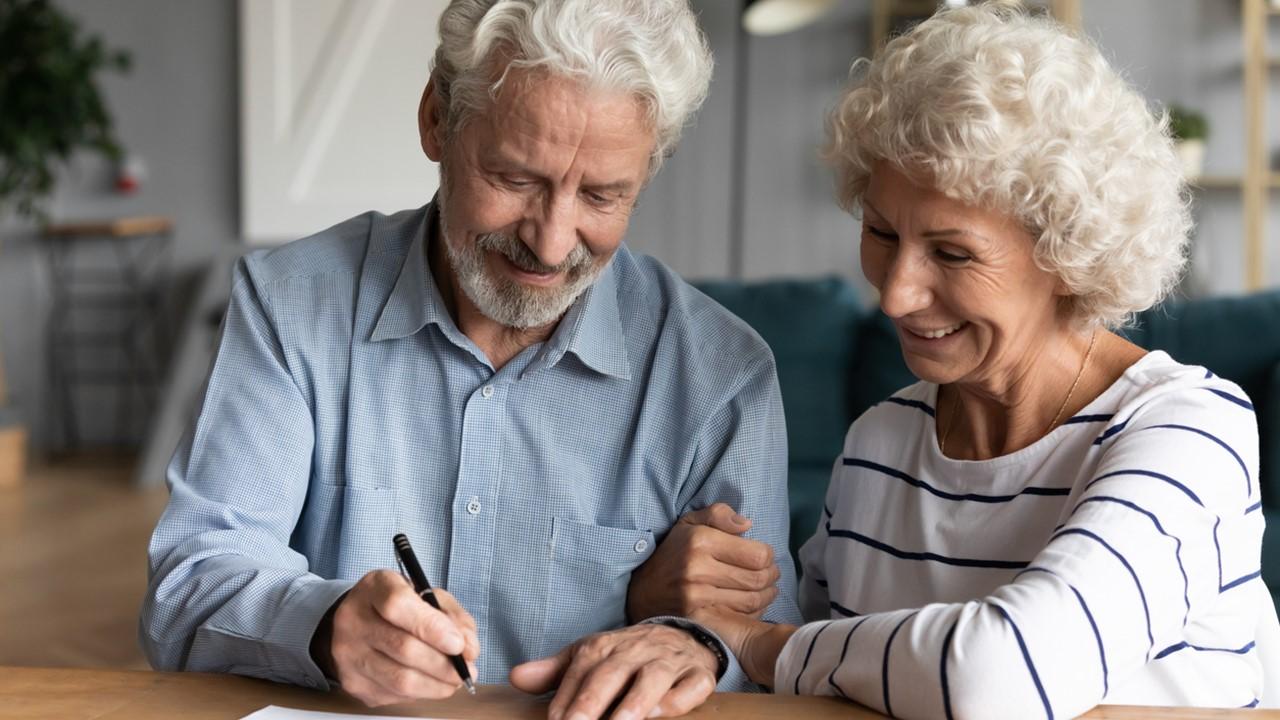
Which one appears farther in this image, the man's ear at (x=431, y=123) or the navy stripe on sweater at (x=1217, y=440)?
the man's ear at (x=431, y=123)

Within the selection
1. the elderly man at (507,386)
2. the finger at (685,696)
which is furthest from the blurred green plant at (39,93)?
the finger at (685,696)

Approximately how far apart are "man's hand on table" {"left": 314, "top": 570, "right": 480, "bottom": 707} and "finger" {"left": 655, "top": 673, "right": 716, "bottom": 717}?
17 centimetres

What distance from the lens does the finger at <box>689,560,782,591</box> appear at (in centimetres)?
144

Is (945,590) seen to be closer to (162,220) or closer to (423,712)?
(423,712)

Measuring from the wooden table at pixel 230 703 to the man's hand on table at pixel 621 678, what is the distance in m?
0.02

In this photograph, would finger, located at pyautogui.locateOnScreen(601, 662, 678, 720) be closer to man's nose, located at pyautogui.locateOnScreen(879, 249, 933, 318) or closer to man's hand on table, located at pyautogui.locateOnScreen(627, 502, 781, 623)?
man's hand on table, located at pyautogui.locateOnScreen(627, 502, 781, 623)

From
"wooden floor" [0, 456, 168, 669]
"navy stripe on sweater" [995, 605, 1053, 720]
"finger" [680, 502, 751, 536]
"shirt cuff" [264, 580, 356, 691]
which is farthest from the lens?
"wooden floor" [0, 456, 168, 669]

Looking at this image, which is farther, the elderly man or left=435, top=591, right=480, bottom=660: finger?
the elderly man

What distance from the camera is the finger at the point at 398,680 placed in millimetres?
1079

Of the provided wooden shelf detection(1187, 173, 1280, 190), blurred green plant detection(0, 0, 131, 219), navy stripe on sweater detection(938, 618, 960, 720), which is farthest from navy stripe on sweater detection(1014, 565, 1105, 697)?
blurred green plant detection(0, 0, 131, 219)

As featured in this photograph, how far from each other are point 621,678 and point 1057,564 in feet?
1.30

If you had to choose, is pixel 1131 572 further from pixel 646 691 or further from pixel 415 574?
pixel 415 574

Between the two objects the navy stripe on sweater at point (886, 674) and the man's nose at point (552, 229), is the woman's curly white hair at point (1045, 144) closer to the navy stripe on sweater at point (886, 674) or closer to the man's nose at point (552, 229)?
the man's nose at point (552, 229)

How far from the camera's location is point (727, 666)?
132 centimetres
